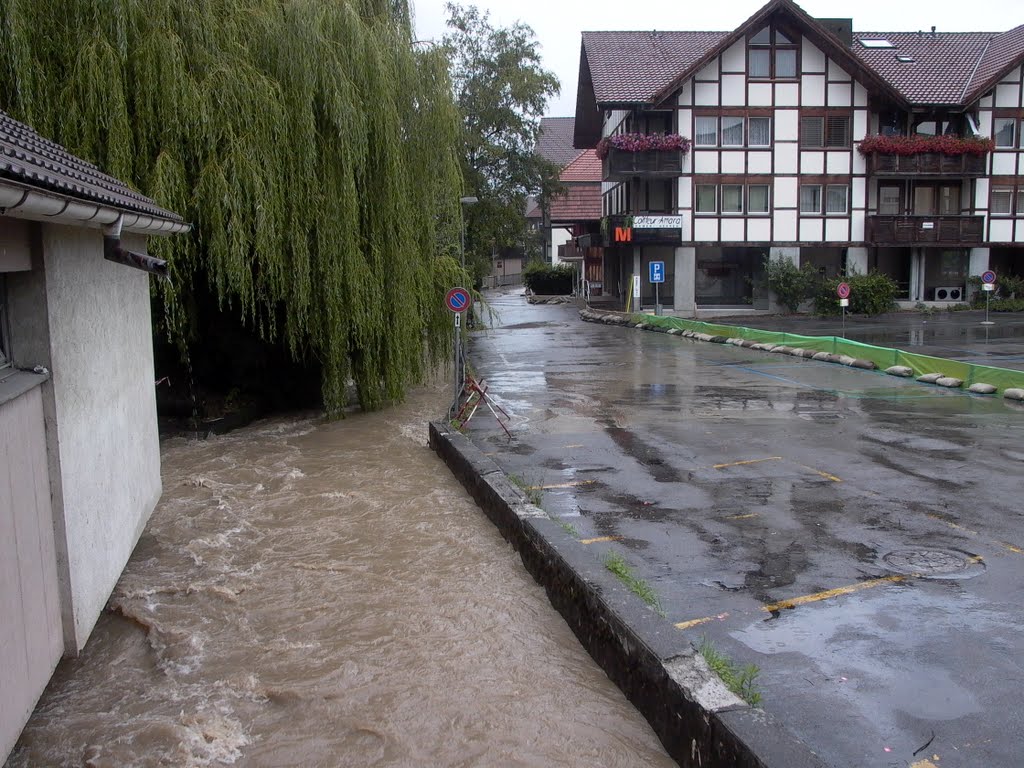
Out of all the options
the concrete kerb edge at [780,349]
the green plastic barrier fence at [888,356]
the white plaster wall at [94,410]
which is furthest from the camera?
the concrete kerb edge at [780,349]

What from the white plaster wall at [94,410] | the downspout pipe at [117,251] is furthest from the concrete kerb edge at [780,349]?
the downspout pipe at [117,251]

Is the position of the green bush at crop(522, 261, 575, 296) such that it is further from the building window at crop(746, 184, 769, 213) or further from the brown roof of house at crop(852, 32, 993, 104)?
the building window at crop(746, 184, 769, 213)

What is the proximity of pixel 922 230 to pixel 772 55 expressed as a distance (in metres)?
9.38

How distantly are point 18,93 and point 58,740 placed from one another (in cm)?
862

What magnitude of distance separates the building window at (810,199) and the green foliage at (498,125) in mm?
12570

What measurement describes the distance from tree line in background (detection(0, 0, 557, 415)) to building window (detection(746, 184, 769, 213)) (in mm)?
24231

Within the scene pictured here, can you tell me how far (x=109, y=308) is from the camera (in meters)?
→ 6.95

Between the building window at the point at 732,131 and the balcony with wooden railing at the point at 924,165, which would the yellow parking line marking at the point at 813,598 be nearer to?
the building window at the point at 732,131

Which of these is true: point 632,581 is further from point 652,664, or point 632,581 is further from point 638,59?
point 638,59

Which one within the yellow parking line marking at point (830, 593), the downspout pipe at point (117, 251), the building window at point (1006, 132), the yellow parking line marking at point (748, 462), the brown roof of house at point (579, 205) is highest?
the building window at point (1006, 132)

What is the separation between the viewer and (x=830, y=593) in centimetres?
693

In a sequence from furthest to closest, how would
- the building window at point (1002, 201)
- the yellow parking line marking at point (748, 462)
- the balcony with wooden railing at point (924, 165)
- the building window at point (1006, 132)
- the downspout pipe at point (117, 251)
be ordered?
the building window at point (1002, 201), the building window at point (1006, 132), the balcony with wooden railing at point (924, 165), the yellow parking line marking at point (748, 462), the downspout pipe at point (117, 251)

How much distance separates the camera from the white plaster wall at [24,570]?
4.30 m

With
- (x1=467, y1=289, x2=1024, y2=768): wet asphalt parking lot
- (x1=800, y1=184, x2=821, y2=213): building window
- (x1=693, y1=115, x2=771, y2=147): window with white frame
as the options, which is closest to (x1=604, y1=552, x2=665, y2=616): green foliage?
(x1=467, y1=289, x2=1024, y2=768): wet asphalt parking lot
